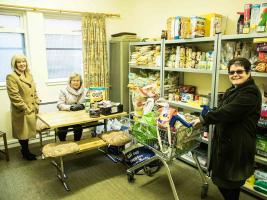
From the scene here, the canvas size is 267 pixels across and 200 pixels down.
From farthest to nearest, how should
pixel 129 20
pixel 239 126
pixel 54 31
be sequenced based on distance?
pixel 129 20 → pixel 54 31 → pixel 239 126

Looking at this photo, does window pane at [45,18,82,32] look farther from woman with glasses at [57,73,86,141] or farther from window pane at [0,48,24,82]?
woman with glasses at [57,73,86,141]

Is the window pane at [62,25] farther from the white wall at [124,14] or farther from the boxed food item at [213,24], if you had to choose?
the boxed food item at [213,24]

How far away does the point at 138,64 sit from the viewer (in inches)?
156

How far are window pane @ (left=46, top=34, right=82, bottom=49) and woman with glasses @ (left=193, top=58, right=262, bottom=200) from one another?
322cm

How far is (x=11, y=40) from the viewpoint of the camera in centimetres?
382

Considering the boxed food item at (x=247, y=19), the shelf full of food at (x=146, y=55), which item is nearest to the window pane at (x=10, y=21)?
the shelf full of food at (x=146, y=55)

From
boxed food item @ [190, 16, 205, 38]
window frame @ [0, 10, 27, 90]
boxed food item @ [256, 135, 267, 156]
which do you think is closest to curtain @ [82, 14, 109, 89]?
A: window frame @ [0, 10, 27, 90]

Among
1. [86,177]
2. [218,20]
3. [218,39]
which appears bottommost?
[86,177]

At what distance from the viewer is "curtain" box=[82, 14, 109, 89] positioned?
422 cm

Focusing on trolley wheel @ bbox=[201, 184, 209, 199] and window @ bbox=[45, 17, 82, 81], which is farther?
window @ bbox=[45, 17, 82, 81]

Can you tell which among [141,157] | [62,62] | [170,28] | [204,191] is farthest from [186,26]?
[62,62]

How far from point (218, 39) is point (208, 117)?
117 cm

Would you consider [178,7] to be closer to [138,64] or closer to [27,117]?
[138,64]

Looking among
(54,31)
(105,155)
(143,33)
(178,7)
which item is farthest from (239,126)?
(54,31)
